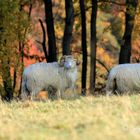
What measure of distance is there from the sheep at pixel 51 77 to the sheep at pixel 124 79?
1.70 m

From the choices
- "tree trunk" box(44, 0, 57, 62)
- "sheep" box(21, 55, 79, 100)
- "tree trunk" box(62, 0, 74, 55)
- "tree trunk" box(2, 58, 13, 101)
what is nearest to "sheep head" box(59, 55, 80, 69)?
"sheep" box(21, 55, 79, 100)

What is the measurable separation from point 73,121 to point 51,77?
32.1 feet

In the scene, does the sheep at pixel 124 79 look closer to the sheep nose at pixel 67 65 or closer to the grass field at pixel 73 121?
the sheep nose at pixel 67 65

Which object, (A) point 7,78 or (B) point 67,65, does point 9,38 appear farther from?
(B) point 67,65

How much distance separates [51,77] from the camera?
2089 cm

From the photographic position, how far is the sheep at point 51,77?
2088 centimetres

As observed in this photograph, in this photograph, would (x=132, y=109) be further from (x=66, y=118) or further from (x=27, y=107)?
(x=27, y=107)

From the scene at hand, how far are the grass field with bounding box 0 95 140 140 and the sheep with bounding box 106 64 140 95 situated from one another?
523 cm

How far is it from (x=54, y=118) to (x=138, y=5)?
1790 cm

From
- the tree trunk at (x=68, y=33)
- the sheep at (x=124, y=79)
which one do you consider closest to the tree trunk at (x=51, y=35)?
the tree trunk at (x=68, y=33)

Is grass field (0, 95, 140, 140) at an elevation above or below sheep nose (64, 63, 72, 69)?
above

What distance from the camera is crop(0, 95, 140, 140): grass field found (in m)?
9.82

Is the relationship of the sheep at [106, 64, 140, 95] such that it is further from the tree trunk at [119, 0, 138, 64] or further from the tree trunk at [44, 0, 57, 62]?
the tree trunk at [44, 0, 57, 62]

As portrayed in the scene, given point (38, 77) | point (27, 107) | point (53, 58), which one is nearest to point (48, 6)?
point (53, 58)
